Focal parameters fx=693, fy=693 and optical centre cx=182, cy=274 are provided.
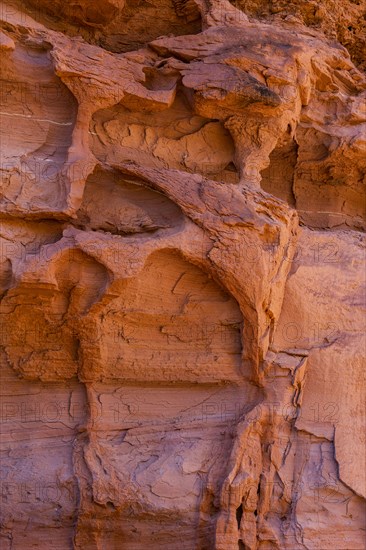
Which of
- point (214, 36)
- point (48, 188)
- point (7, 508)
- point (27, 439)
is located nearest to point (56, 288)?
point (48, 188)

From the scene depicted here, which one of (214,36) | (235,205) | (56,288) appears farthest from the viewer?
(214,36)

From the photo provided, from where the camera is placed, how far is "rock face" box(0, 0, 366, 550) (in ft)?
13.6

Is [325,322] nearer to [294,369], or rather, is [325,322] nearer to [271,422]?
[294,369]

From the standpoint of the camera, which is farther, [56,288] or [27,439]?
[27,439]

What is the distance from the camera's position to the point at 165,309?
4.38 metres

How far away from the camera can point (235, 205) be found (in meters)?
4.36

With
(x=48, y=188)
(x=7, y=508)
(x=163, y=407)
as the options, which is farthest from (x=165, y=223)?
(x=7, y=508)

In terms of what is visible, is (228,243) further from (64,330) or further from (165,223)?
(64,330)

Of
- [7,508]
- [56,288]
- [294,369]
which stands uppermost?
[56,288]

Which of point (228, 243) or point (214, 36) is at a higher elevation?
point (214, 36)

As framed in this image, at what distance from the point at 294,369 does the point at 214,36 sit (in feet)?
7.56

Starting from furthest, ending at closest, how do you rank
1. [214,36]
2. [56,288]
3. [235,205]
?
[214,36] < [235,205] < [56,288]

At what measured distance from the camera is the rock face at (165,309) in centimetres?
415

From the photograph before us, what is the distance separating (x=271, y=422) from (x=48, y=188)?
79.1 inches
